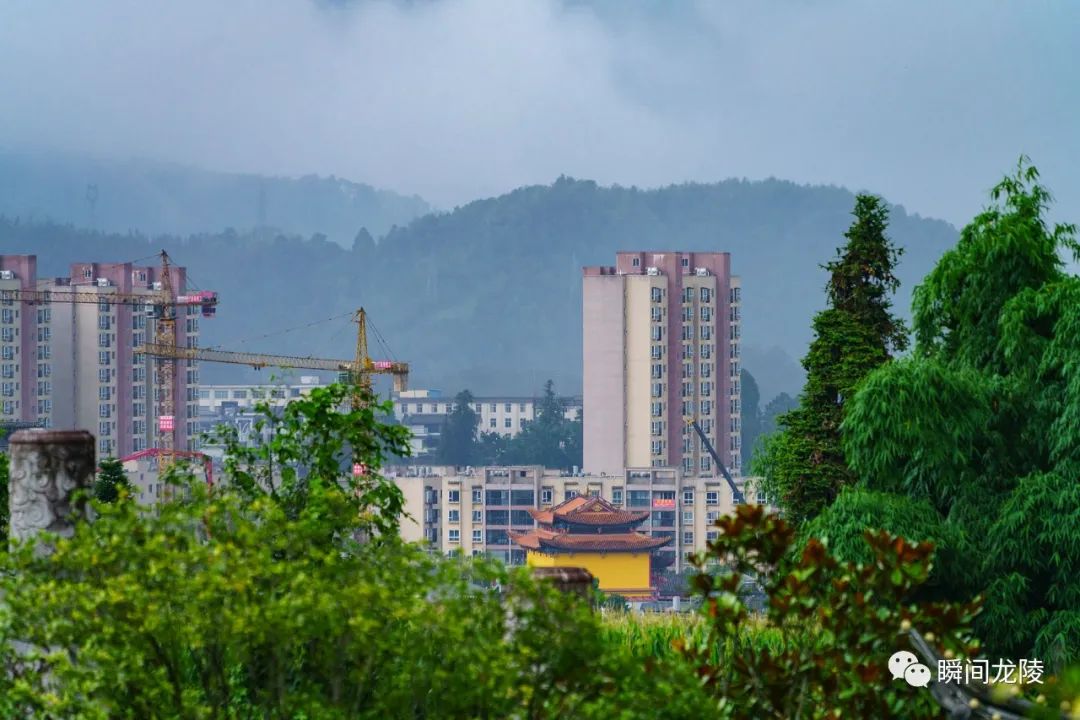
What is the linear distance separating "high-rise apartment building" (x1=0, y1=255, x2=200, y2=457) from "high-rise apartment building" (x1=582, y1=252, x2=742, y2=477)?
1508cm

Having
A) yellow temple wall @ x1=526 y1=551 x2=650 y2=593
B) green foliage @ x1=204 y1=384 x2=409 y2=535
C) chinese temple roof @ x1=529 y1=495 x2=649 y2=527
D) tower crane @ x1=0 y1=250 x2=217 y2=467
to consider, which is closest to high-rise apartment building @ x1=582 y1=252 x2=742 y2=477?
yellow temple wall @ x1=526 y1=551 x2=650 y2=593

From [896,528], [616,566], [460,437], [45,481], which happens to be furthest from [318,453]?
[460,437]

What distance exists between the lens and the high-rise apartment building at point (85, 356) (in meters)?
59.3

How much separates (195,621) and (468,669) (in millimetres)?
592

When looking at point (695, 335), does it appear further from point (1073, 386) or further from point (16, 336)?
point (1073, 386)

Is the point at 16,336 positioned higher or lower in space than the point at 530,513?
higher

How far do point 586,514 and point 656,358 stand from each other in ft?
Answer: 25.9

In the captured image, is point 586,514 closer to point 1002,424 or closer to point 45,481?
point 1002,424

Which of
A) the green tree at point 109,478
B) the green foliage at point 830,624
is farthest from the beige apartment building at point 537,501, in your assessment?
the green foliage at point 830,624

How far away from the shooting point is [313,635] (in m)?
3.85

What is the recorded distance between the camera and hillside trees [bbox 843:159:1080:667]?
9.11 meters

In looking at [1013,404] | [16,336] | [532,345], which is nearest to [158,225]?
[532,345]

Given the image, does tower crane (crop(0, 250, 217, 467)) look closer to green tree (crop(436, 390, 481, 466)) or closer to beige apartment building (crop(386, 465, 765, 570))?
beige apartment building (crop(386, 465, 765, 570))

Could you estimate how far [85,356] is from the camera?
60594mm
